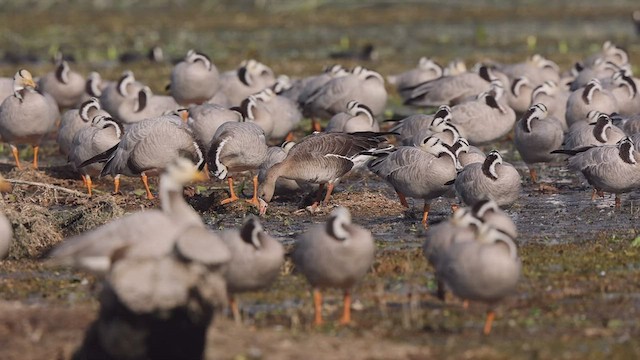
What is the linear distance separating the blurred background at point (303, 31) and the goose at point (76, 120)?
1121 cm

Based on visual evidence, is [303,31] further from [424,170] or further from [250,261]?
[250,261]

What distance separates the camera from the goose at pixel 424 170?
17.9m

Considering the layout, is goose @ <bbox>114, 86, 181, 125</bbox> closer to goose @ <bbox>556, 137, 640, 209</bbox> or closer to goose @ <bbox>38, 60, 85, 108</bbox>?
goose @ <bbox>38, 60, 85, 108</bbox>

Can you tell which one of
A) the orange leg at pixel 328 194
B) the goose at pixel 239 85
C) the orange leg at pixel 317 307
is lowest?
the orange leg at pixel 317 307

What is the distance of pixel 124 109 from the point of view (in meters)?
25.2

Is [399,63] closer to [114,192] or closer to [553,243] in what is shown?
[114,192]

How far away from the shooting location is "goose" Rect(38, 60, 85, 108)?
28984mm

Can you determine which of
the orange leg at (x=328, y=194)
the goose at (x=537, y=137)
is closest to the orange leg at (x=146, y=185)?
the orange leg at (x=328, y=194)

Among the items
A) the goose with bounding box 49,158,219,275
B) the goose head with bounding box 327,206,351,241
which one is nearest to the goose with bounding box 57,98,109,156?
the goose head with bounding box 327,206,351,241

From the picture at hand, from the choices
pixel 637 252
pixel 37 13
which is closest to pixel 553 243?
pixel 637 252

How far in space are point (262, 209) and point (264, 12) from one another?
4630 centimetres

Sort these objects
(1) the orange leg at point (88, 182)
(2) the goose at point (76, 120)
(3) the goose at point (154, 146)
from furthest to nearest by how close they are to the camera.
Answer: (2) the goose at point (76, 120), (1) the orange leg at point (88, 182), (3) the goose at point (154, 146)

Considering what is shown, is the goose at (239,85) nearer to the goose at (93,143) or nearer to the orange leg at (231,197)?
the goose at (93,143)

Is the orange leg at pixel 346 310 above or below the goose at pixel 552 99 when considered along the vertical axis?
below
